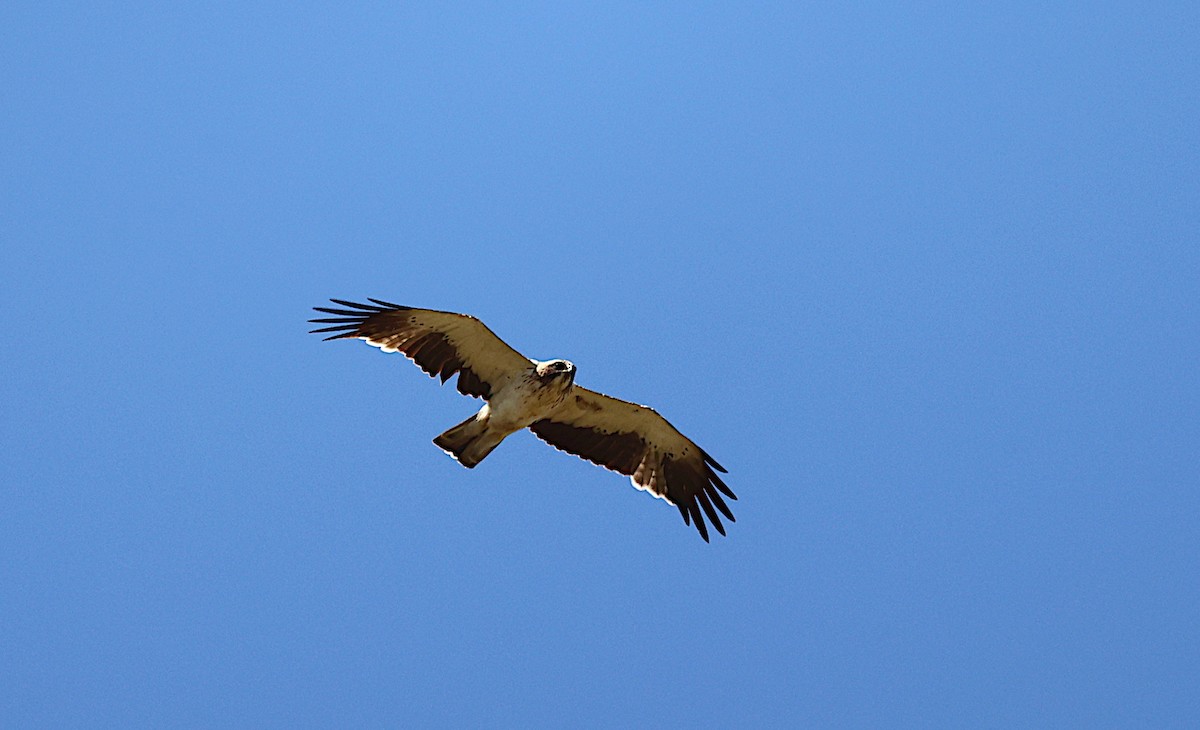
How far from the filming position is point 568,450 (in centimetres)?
1551

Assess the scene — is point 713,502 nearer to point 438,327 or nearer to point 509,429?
point 509,429

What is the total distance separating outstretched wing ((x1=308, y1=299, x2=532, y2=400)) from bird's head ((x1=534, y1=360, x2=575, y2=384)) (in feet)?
1.41

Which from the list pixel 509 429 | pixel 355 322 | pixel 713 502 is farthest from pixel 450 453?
pixel 713 502

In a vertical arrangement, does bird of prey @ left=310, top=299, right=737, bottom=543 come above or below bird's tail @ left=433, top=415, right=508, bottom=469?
above

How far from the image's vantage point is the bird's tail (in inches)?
569

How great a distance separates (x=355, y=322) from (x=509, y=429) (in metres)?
2.18

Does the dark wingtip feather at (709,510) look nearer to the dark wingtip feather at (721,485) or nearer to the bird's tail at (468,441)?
the dark wingtip feather at (721,485)

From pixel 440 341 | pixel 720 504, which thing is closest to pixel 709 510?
pixel 720 504

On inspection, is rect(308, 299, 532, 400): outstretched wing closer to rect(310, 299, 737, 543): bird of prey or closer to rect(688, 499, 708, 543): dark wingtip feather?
rect(310, 299, 737, 543): bird of prey

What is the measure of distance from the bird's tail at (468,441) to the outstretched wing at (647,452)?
96 cm

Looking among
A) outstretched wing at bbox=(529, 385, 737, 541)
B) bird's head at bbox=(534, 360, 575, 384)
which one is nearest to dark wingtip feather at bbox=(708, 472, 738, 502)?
outstretched wing at bbox=(529, 385, 737, 541)

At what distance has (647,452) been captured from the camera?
15.8m

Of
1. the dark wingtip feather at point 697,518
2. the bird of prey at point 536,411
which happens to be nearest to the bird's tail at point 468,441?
the bird of prey at point 536,411

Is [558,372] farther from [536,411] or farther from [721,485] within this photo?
[721,485]
